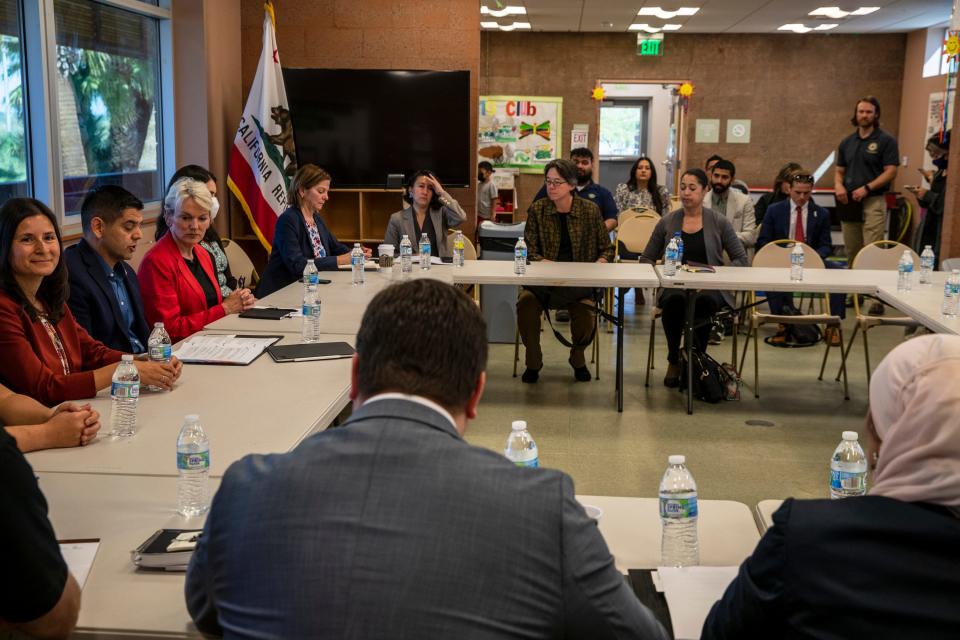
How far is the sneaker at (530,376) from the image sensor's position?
6055 mm

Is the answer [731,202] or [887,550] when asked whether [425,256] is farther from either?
[887,550]

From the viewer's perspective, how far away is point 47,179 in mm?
5414

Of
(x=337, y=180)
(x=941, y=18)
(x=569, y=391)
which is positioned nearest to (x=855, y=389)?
(x=569, y=391)

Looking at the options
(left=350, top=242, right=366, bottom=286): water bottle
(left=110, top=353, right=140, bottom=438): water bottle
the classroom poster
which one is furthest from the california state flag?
the classroom poster

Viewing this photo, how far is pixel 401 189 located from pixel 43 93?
3019 mm

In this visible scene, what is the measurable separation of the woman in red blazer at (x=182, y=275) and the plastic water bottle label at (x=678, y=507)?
2.66 m

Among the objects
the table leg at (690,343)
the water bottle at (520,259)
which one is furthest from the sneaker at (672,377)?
the water bottle at (520,259)

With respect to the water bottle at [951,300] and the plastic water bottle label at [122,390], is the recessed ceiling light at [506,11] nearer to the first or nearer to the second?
the water bottle at [951,300]

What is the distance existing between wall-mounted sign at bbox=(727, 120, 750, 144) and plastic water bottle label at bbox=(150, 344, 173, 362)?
36.2ft

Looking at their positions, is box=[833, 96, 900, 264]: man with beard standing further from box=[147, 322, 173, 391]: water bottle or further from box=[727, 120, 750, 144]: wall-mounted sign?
box=[147, 322, 173, 391]: water bottle

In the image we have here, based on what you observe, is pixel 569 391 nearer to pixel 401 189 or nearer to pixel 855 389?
pixel 855 389

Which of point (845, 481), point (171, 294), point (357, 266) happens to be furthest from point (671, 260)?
point (845, 481)

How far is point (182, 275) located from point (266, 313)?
0.40m

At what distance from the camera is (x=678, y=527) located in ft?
6.42
